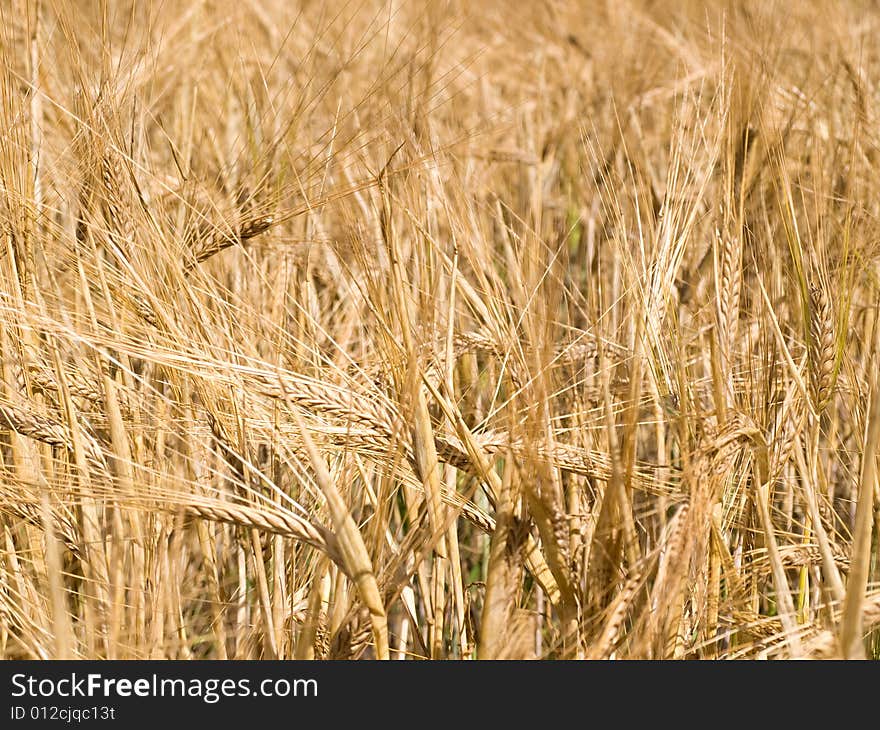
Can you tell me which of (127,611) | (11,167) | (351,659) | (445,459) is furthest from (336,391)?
(11,167)

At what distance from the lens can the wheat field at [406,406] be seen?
29.5 inches

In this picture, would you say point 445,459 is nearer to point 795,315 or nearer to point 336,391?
point 336,391

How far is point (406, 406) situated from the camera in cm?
75

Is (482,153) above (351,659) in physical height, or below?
above

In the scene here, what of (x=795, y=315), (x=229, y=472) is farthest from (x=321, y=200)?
(x=795, y=315)

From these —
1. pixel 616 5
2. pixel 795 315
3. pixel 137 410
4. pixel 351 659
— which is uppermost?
pixel 616 5

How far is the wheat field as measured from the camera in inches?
29.5

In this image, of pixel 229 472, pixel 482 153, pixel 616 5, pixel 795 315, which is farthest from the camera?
pixel 616 5

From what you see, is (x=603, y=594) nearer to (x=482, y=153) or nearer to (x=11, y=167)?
(x=11, y=167)

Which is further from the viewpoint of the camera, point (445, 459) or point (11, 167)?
point (11, 167)

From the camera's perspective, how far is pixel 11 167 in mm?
962

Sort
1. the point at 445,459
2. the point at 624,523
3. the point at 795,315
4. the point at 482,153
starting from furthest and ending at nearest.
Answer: the point at 482,153, the point at 795,315, the point at 445,459, the point at 624,523

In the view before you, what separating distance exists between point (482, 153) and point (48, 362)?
→ 3.01 feet

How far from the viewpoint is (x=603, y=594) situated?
75 centimetres
